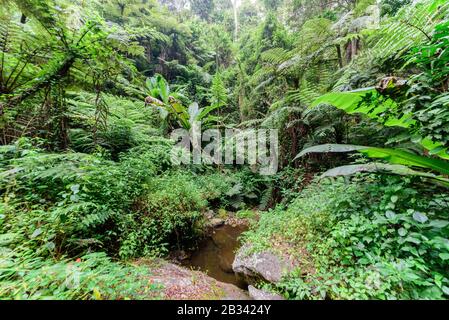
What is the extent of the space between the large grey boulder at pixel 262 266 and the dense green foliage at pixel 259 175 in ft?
0.28

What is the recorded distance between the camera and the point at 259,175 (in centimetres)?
505

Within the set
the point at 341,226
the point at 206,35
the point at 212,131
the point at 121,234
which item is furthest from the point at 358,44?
the point at 206,35

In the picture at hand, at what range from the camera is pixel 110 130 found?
11.8 feet

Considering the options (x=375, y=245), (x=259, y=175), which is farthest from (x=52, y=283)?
(x=259, y=175)

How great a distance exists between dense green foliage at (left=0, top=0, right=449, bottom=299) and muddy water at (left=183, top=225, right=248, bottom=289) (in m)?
0.29

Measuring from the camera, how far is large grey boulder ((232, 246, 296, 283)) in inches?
70.7

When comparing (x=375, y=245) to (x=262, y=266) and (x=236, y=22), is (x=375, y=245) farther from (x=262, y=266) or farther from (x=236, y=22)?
(x=236, y=22)

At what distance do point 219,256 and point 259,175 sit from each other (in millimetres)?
2522

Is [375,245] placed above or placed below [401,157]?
below

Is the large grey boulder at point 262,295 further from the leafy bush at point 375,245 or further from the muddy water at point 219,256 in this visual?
the muddy water at point 219,256

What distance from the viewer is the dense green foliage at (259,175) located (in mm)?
1288

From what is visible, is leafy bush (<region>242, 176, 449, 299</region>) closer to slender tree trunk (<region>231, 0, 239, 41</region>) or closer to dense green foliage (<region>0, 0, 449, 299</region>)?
dense green foliage (<region>0, 0, 449, 299</region>)

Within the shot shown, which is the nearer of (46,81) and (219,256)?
(46,81)

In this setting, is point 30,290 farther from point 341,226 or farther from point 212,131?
point 212,131
